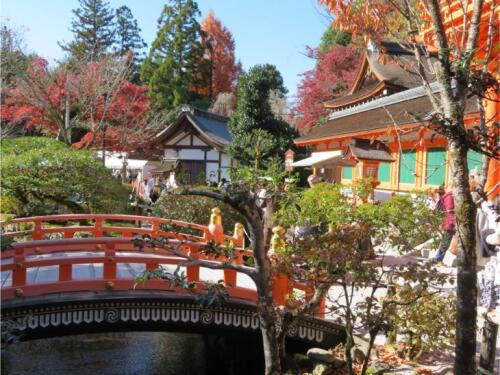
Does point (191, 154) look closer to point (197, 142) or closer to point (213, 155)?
point (197, 142)

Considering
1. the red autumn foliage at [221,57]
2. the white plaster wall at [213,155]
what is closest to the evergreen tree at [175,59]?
the red autumn foliage at [221,57]

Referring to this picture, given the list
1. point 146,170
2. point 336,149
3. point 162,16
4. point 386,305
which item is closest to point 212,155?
point 146,170

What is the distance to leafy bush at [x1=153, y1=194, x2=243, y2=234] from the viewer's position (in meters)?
10.6

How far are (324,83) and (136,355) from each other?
801 inches

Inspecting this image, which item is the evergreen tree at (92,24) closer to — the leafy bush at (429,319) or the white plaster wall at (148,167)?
the white plaster wall at (148,167)

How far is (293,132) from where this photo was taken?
20.7 m

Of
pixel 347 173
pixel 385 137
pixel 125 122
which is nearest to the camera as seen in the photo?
pixel 385 137

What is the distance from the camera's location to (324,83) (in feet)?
81.6

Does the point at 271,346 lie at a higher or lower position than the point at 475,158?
lower

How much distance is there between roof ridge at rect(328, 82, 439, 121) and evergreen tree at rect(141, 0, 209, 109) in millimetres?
15024

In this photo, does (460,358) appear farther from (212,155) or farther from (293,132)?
(212,155)

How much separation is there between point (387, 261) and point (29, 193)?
282 inches

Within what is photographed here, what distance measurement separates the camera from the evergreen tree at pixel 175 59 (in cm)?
3206

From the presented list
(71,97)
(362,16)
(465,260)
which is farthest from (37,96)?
(465,260)
